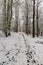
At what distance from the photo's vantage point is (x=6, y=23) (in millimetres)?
15406

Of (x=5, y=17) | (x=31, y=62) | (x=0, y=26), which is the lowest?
(x=31, y=62)

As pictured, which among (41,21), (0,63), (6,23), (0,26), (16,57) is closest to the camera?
(0,63)

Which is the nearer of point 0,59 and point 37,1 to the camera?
point 0,59

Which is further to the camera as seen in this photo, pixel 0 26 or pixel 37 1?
pixel 37 1

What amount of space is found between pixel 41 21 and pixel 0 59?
2789cm

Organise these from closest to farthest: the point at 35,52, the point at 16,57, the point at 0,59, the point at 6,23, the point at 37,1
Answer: the point at 0,59
the point at 16,57
the point at 35,52
the point at 6,23
the point at 37,1

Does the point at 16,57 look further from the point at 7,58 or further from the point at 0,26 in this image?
the point at 0,26

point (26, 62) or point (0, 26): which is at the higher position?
point (0, 26)

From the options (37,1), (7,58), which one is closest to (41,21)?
(37,1)

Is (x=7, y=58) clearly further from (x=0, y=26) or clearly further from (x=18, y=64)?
(x=0, y=26)

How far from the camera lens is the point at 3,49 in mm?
10641

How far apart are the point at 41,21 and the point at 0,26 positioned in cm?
2047

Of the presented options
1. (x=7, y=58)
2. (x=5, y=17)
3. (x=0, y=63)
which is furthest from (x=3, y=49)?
(x=5, y=17)

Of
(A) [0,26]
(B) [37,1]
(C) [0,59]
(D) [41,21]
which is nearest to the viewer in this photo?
(C) [0,59]
